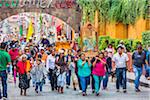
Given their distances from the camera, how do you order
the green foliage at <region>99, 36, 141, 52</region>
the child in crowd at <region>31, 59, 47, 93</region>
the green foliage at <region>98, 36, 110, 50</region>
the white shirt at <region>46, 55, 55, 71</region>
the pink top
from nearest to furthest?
the pink top
the child in crowd at <region>31, 59, 47, 93</region>
the white shirt at <region>46, 55, 55, 71</region>
the green foliage at <region>99, 36, 141, 52</region>
the green foliage at <region>98, 36, 110, 50</region>

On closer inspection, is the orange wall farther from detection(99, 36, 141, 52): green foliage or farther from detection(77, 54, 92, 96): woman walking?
detection(77, 54, 92, 96): woman walking

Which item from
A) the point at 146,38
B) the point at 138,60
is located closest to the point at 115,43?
the point at 146,38

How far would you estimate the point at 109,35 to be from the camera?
115ft

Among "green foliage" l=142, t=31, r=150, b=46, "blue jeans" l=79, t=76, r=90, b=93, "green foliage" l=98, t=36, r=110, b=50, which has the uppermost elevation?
"green foliage" l=98, t=36, r=110, b=50

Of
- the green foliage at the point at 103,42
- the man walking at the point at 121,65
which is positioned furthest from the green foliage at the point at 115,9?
the man walking at the point at 121,65

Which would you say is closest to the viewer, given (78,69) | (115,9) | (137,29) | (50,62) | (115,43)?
(78,69)

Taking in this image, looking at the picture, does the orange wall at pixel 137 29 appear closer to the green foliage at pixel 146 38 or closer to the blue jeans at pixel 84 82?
the green foliage at pixel 146 38

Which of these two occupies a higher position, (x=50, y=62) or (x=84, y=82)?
(x=50, y=62)

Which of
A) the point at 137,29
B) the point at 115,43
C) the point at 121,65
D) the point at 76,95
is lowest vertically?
the point at 76,95

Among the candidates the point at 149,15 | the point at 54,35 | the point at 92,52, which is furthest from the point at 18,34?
the point at 92,52

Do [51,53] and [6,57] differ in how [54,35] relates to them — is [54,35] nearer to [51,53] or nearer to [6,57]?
[51,53]

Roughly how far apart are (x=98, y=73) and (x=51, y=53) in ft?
7.79

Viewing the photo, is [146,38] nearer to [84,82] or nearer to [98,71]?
[98,71]

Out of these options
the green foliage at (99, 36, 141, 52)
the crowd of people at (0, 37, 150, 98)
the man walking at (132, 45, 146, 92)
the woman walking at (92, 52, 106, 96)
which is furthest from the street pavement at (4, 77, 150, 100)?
the green foliage at (99, 36, 141, 52)
